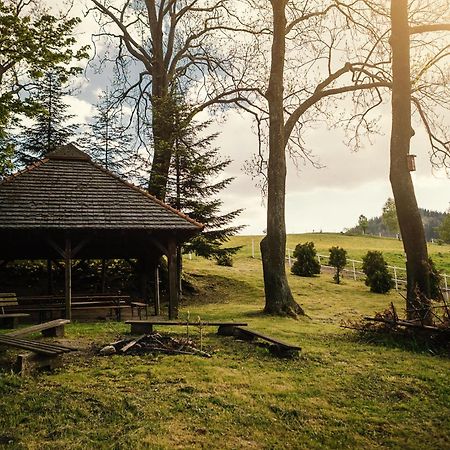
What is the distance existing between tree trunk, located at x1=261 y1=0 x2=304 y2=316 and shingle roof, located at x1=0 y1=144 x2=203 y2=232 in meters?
3.39

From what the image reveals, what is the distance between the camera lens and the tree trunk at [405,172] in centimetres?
1141

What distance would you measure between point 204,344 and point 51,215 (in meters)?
6.61

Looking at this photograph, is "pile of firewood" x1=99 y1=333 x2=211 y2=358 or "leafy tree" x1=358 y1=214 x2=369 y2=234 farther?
"leafy tree" x1=358 y1=214 x2=369 y2=234

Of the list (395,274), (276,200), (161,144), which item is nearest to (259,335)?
(276,200)

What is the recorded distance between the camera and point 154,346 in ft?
29.0

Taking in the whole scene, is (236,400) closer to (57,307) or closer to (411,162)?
(411,162)

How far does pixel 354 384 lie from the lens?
687cm

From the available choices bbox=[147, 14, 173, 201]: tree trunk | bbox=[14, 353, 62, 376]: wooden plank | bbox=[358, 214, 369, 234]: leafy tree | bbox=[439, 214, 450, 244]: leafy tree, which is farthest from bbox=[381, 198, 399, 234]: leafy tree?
bbox=[14, 353, 62, 376]: wooden plank

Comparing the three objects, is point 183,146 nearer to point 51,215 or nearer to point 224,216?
point 224,216

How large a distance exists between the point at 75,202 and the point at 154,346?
6.88m

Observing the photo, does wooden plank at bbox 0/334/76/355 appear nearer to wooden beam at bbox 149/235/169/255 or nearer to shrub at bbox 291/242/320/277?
wooden beam at bbox 149/235/169/255

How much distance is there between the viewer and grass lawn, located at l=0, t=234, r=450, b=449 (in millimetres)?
4844

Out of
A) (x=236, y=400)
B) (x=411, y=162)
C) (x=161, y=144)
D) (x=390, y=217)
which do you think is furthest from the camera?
(x=390, y=217)

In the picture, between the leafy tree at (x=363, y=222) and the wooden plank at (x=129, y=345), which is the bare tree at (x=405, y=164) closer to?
the wooden plank at (x=129, y=345)
